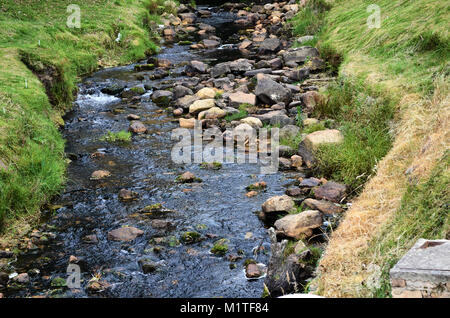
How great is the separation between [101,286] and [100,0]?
14.7 metres

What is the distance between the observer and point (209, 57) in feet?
49.8

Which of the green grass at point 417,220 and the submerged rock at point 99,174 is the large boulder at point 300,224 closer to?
the green grass at point 417,220

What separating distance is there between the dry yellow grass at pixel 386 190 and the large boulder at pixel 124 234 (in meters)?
2.36

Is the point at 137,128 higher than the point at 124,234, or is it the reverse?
the point at 124,234

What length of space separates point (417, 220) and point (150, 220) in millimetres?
3396

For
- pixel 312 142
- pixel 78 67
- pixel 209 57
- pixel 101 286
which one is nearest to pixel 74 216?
pixel 101 286

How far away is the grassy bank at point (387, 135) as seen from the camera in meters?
4.62

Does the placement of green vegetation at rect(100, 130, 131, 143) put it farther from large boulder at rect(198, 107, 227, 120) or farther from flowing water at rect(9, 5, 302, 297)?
large boulder at rect(198, 107, 227, 120)

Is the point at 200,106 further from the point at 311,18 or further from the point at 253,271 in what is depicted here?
the point at 311,18

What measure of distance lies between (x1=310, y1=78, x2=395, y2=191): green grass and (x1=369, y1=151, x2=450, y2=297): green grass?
165cm

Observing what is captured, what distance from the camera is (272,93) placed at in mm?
10680

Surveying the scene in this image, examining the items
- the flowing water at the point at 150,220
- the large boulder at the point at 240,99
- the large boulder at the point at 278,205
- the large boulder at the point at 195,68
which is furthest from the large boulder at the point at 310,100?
the large boulder at the point at 195,68

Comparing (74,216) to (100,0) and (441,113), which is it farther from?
(100,0)
